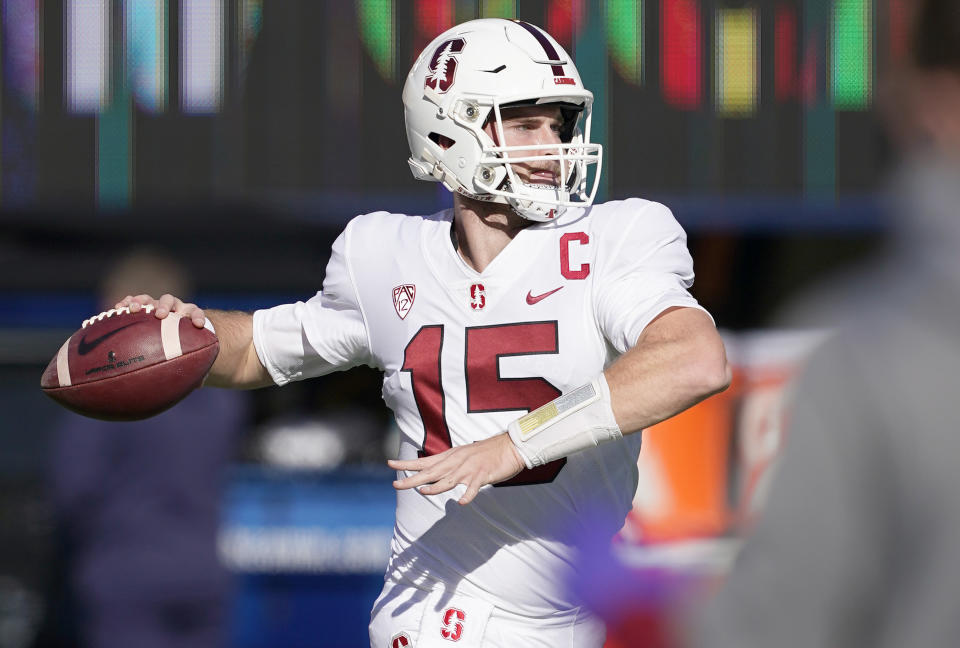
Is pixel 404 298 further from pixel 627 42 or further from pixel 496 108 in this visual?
pixel 627 42

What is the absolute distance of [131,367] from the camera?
9.54ft

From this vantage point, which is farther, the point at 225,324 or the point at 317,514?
the point at 317,514

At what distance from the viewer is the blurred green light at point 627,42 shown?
294 inches

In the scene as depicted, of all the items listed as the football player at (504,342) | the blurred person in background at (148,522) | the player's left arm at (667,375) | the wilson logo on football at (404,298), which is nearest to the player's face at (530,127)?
the football player at (504,342)

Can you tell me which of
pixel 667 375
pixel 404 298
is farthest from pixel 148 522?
pixel 667 375

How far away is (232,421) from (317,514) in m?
1.28

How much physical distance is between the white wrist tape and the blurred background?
6.22 feet

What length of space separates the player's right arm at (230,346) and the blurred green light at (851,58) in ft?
17.2

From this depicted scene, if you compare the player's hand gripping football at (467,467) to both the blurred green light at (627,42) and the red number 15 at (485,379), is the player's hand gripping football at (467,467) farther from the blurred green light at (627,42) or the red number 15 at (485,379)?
the blurred green light at (627,42)

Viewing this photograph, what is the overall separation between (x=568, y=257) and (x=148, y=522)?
2271 millimetres

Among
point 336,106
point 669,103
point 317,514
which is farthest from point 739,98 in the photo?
point 317,514

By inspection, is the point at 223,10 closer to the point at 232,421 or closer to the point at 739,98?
the point at 739,98

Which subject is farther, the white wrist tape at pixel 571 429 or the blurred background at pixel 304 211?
the blurred background at pixel 304 211

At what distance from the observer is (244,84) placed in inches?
293
